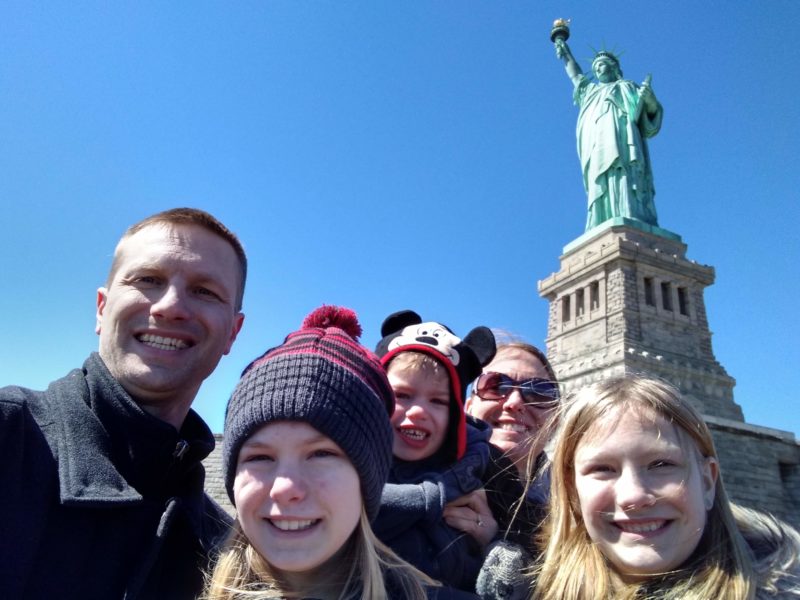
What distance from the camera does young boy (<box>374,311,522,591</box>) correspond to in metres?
2.25

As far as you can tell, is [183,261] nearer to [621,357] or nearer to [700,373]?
[621,357]

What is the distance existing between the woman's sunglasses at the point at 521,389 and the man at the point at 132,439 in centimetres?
125

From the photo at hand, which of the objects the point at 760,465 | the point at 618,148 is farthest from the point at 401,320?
the point at 618,148

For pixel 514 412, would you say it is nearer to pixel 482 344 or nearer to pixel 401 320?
pixel 482 344

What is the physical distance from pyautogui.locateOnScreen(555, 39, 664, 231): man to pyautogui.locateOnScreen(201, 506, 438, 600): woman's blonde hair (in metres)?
21.9

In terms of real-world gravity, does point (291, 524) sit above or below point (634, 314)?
below

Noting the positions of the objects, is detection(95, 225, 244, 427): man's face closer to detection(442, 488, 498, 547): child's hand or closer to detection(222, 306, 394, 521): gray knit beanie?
detection(222, 306, 394, 521): gray knit beanie

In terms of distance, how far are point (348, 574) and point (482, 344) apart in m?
1.30

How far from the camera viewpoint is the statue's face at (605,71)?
2508cm

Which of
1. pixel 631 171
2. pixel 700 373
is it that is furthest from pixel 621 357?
pixel 631 171

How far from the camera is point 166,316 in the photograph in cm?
231

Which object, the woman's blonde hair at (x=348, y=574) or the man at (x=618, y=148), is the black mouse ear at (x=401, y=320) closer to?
the woman's blonde hair at (x=348, y=574)

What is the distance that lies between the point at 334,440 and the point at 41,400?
1094 millimetres

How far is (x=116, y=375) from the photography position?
7.49 feet
